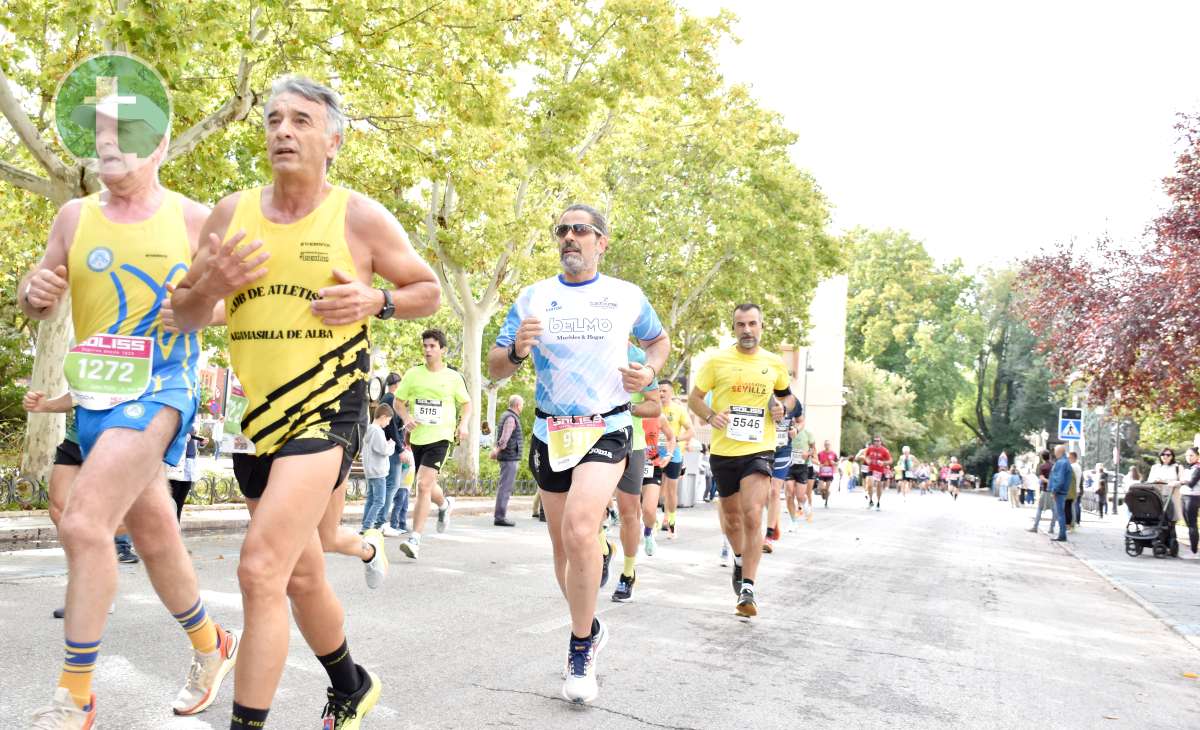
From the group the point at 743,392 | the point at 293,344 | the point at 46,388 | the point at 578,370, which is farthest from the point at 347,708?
the point at 46,388

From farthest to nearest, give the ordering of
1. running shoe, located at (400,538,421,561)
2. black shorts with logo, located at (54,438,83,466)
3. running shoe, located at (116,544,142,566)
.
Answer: running shoe, located at (400,538,421,561) < running shoe, located at (116,544,142,566) < black shorts with logo, located at (54,438,83,466)

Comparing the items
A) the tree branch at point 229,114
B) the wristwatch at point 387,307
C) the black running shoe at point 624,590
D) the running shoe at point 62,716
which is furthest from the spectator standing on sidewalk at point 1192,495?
the running shoe at point 62,716

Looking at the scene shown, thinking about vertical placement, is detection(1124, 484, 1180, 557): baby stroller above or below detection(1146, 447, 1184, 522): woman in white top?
below

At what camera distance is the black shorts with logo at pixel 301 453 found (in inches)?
134

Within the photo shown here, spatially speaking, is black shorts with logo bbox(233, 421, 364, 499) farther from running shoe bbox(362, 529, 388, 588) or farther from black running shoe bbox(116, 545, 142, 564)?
black running shoe bbox(116, 545, 142, 564)

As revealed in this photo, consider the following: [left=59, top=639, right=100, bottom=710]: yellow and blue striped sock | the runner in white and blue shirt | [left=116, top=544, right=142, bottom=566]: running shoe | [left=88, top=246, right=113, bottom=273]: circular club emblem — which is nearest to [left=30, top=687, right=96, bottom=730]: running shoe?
[left=59, top=639, right=100, bottom=710]: yellow and blue striped sock

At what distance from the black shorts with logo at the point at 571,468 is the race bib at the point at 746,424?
2.80m

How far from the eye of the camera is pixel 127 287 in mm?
4117

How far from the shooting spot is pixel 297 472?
3.37 meters

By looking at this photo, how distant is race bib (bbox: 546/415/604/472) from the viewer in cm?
521

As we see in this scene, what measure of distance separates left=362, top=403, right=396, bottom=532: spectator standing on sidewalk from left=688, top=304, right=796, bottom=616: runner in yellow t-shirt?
4.51m

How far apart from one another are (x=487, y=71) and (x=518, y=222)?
7.12 m

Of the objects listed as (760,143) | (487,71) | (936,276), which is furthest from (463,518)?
(936,276)

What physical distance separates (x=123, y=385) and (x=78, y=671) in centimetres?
95
